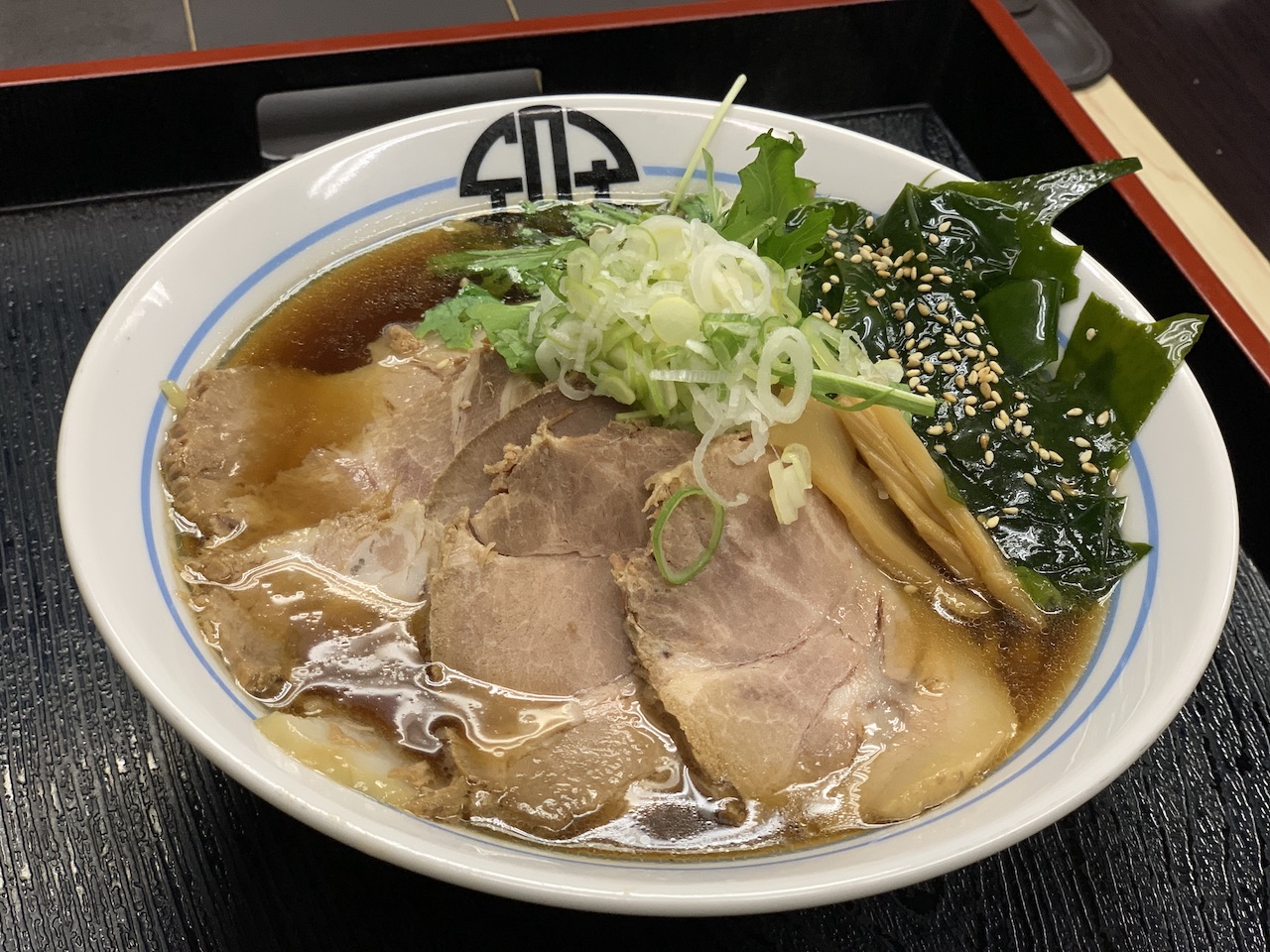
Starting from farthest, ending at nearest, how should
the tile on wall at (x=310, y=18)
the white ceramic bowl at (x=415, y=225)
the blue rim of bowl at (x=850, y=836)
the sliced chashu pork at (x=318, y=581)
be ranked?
the tile on wall at (x=310, y=18) → the sliced chashu pork at (x=318, y=581) → the blue rim of bowl at (x=850, y=836) → the white ceramic bowl at (x=415, y=225)

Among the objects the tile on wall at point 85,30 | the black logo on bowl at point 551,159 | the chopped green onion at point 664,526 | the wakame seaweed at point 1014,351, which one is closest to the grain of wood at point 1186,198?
the wakame seaweed at point 1014,351

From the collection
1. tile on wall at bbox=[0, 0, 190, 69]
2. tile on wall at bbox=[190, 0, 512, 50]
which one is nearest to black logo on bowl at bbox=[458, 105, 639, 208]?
tile on wall at bbox=[190, 0, 512, 50]

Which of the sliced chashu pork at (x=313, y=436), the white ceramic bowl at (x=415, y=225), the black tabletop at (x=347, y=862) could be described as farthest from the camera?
the sliced chashu pork at (x=313, y=436)

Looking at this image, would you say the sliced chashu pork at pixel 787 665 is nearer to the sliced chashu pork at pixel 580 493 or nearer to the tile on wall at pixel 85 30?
the sliced chashu pork at pixel 580 493

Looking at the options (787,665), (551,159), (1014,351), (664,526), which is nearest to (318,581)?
(664,526)

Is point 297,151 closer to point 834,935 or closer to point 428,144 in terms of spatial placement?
point 428,144

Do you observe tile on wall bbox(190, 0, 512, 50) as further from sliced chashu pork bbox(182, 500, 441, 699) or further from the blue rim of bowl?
sliced chashu pork bbox(182, 500, 441, 699)
